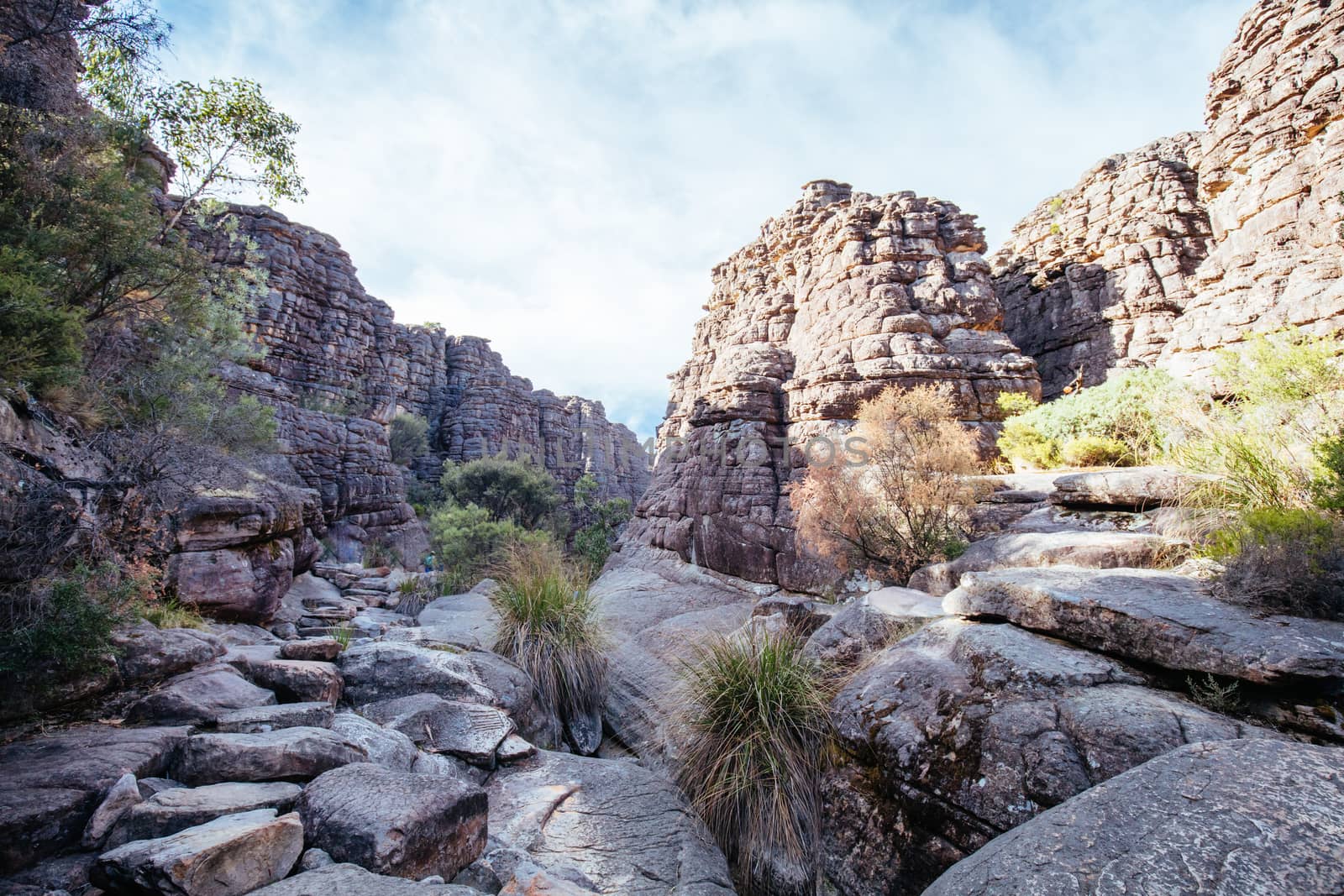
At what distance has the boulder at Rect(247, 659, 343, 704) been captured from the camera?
5.05 m

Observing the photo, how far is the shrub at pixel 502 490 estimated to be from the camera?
76.6ft

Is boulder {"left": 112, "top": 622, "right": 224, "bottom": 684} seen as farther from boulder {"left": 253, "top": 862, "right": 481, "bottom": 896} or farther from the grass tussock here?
the grass tussock

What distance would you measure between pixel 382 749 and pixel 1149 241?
2261 centimetres

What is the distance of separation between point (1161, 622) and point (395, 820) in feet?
17.0

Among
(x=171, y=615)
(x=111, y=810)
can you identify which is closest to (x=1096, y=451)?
(x=111, y=810)

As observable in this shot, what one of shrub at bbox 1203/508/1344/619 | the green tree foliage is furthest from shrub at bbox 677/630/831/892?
the green tree foliage

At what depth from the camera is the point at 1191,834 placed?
2039 mm

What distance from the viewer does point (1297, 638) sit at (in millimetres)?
3146

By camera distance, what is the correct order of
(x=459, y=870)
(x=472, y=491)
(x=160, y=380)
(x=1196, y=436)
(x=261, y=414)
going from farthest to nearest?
(x=472, y=491) → (x=261, y=414) → (x=160, y=380) → (x=1196, y=436) → (x=459, y=870)

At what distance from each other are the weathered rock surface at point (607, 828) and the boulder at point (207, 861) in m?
1.89

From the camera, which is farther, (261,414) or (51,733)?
(261,414)

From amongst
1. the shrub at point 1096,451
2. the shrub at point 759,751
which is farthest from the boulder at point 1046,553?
the shrub at point 1096,451

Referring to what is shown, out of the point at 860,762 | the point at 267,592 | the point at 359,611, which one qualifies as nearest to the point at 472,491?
the point at 359,611

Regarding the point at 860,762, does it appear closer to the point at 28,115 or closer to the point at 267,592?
the point at 267,592
